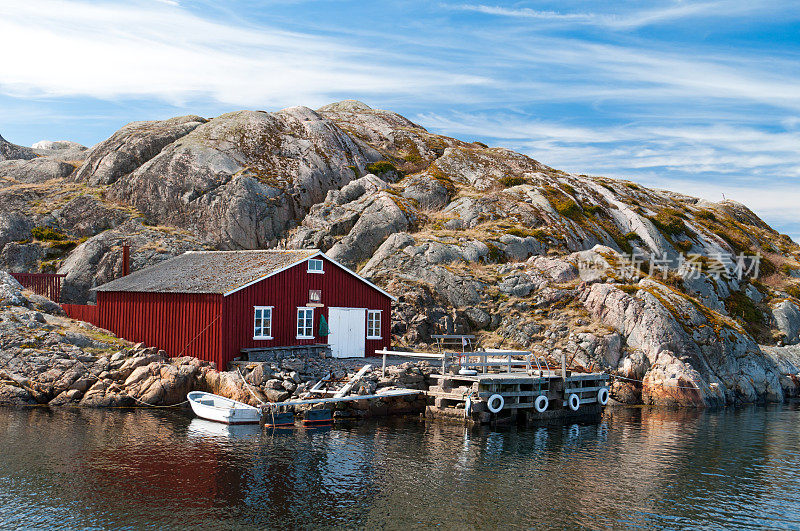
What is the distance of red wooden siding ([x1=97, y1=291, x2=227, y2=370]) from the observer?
3688cm

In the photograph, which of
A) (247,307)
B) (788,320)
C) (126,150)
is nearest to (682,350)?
(788,320)

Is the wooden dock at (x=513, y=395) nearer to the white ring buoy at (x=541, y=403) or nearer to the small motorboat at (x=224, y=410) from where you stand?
the white ring buoy at (x=541, y=403)

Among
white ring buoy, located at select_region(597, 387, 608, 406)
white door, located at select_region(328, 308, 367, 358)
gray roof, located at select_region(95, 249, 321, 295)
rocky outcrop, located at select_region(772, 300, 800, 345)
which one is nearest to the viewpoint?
gray roof, located at select_region(95, 249, 321, 295)

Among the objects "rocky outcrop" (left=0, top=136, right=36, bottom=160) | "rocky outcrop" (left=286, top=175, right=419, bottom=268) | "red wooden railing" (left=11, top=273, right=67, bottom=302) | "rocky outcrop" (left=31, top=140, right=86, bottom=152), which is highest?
"rocky outcrop" (left=31, top=140, right=86, bottom=152)

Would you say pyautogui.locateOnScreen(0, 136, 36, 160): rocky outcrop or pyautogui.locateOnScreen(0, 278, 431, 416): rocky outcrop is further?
pyautogui.locateOnScreen(0, 136, 36, 160): rocky outcrop

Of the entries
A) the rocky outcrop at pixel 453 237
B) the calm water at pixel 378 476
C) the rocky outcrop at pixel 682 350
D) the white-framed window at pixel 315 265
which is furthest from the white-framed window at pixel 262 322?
the rocky outcrop at pixel 682 350

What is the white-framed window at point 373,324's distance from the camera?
144ft

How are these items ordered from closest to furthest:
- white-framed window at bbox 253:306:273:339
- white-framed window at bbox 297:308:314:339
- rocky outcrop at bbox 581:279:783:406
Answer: white-framed window at bbox 253:306:273:339 < white-framed window at bbox 297:308:314:339 < rocky outcrop at bbox 581:279:783:406

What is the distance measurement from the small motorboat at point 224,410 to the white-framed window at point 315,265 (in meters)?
11.4

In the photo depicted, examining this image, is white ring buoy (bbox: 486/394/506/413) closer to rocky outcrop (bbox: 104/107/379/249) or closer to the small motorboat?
the small motorboat

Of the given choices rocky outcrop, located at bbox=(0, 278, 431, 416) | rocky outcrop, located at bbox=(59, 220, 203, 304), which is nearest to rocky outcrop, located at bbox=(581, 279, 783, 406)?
rocky outcrop, located at bbox=(0, 278, 431, 416)

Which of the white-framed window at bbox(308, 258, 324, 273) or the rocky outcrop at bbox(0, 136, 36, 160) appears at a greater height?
the rocky outcrop at bbox(0, 136, 36, 160)

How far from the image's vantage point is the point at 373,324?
1738 inches

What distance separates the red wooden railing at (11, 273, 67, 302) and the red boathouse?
11082mm
